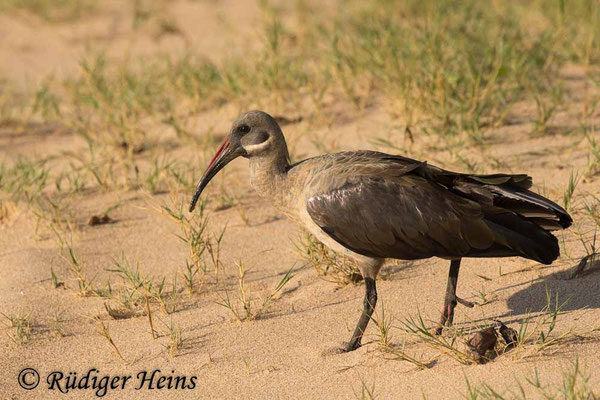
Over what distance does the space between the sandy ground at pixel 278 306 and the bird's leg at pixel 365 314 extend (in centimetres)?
6

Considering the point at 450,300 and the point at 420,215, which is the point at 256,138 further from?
the point at 450,300

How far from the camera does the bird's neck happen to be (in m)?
5.09

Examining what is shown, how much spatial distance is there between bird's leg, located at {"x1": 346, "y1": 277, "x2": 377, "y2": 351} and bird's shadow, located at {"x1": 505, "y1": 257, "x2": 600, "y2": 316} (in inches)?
31.0

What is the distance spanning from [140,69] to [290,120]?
8.94 ft

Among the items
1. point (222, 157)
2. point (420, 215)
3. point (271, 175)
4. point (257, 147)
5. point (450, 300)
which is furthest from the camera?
point (222, 157)

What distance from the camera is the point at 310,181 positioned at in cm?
492

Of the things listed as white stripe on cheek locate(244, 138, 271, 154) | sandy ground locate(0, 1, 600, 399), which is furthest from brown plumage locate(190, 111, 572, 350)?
white stripe on cheek locate(244, 138, 271, 154)

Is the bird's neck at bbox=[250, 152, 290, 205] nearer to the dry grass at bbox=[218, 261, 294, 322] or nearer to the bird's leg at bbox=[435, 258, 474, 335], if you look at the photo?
the dry grass at bbox=[218, 261, 294, 322]

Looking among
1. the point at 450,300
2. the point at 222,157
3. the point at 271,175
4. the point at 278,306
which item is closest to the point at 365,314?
the point at 450,300

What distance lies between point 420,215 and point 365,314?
0.61 metres

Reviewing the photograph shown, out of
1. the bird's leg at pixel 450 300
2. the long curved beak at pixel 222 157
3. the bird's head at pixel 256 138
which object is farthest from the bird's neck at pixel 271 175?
the bird's leg at pixel 450 300

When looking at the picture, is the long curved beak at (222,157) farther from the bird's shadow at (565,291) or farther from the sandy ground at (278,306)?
the bird's shadow at (565,291)

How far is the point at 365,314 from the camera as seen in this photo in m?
4.69

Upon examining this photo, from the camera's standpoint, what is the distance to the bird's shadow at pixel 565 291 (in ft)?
16.0
